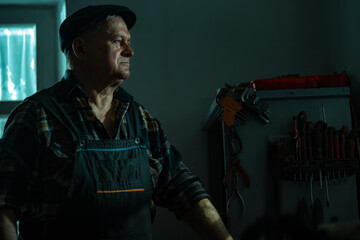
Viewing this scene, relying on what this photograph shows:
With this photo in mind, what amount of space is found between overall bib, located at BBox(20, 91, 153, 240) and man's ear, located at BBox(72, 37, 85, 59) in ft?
0.57

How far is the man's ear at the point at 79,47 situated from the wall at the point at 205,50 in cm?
70

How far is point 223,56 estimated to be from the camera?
203cm

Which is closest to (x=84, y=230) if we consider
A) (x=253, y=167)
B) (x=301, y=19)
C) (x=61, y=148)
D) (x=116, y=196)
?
(x=116, y=196)

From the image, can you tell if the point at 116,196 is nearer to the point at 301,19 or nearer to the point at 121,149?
the point at 121,149

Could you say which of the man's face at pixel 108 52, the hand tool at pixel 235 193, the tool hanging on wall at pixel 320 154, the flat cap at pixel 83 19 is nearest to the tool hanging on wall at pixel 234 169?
the hand tool at pixel 235 193

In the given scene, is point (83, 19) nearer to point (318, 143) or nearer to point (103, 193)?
point (103, 193)

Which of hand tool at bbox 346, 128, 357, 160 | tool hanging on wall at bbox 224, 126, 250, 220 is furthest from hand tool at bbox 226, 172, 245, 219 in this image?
hand tool at bbox 346, 128, 357, 160

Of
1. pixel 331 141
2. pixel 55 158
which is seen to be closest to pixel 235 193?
pixel 331 141

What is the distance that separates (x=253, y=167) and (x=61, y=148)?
64 centimetres

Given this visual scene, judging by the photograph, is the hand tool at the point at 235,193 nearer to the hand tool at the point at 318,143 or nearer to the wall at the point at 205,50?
the hand tool at the point at 318,143

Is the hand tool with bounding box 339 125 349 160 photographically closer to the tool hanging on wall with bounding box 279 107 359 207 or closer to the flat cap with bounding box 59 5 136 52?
the tool hanging on wall with bounding box 279 107 359 207

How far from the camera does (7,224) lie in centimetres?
99

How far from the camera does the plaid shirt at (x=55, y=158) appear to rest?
1.05 metres

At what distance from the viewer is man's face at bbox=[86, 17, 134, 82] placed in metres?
1.26
